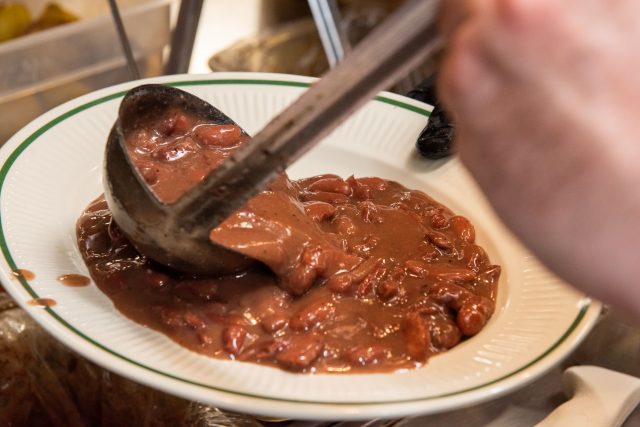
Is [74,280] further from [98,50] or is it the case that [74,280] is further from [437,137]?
[98,50]

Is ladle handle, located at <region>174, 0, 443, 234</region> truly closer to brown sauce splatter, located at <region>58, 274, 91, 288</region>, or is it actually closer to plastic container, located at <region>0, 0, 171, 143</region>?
brown sauce splatter, located at <region>58, 274, 91, 288</region>

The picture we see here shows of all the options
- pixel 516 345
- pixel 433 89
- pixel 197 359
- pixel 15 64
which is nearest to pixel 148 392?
pixel 197 359

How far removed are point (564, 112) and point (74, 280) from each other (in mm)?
750

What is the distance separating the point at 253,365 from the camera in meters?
0.95

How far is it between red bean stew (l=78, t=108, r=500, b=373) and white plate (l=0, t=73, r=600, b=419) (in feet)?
0.09

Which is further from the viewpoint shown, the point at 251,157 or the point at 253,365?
the point at 253,365

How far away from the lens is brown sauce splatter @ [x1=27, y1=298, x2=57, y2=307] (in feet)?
3.05

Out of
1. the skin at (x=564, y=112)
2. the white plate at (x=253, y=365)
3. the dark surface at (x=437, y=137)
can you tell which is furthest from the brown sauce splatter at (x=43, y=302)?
the dark surface at (x=437, y=137)

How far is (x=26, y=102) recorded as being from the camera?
1.92m

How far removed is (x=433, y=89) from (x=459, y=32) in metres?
1.03

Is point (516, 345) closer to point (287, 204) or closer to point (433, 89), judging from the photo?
point (287, 204)

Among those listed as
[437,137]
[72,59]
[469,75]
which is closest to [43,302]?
[469,75]

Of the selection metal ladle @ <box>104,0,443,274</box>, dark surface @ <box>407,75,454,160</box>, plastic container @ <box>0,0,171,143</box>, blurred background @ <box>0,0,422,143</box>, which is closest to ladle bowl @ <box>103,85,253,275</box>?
metal ladle @ <box>104,0,443,274</box>

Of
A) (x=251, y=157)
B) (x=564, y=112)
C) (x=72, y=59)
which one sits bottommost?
(x=72, y=59)
